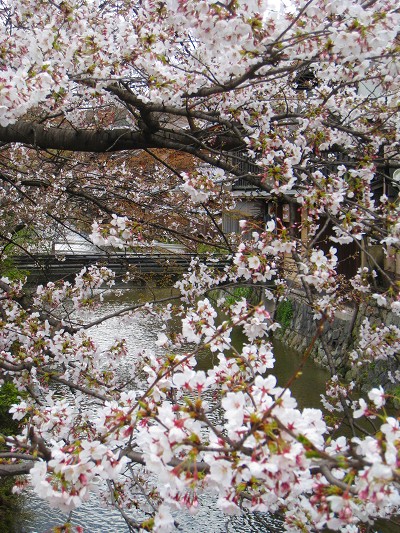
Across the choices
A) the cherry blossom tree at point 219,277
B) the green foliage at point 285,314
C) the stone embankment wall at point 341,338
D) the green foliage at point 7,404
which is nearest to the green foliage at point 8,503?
the green foliage at point 7,404

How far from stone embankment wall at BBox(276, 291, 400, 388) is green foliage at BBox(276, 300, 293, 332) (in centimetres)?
7

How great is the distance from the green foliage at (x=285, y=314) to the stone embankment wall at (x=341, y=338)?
72mm

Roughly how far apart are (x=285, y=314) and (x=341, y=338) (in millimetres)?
2732

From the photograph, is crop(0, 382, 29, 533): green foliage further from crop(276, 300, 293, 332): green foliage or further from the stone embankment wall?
crop(276, 300, 293, 332): green foliage

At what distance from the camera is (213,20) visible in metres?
2.16

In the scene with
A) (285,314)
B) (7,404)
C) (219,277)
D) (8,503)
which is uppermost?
(285,314)

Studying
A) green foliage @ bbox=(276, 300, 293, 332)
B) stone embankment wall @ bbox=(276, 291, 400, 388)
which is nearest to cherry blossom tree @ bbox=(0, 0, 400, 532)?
stone embankment wall @ bbox=(276, 291, 400, 388)

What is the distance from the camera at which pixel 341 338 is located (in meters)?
11.0

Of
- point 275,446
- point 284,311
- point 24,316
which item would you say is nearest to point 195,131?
point 24,316

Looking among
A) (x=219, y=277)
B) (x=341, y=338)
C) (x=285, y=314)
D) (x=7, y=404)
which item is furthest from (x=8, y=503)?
(x=285, y=314)

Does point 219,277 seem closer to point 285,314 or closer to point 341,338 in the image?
point 341,338

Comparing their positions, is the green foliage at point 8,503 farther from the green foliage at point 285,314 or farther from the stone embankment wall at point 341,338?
the green foliage at point 285,314

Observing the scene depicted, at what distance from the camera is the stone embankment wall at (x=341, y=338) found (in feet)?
29.8

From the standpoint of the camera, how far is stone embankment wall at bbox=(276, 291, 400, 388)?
9.09 m
